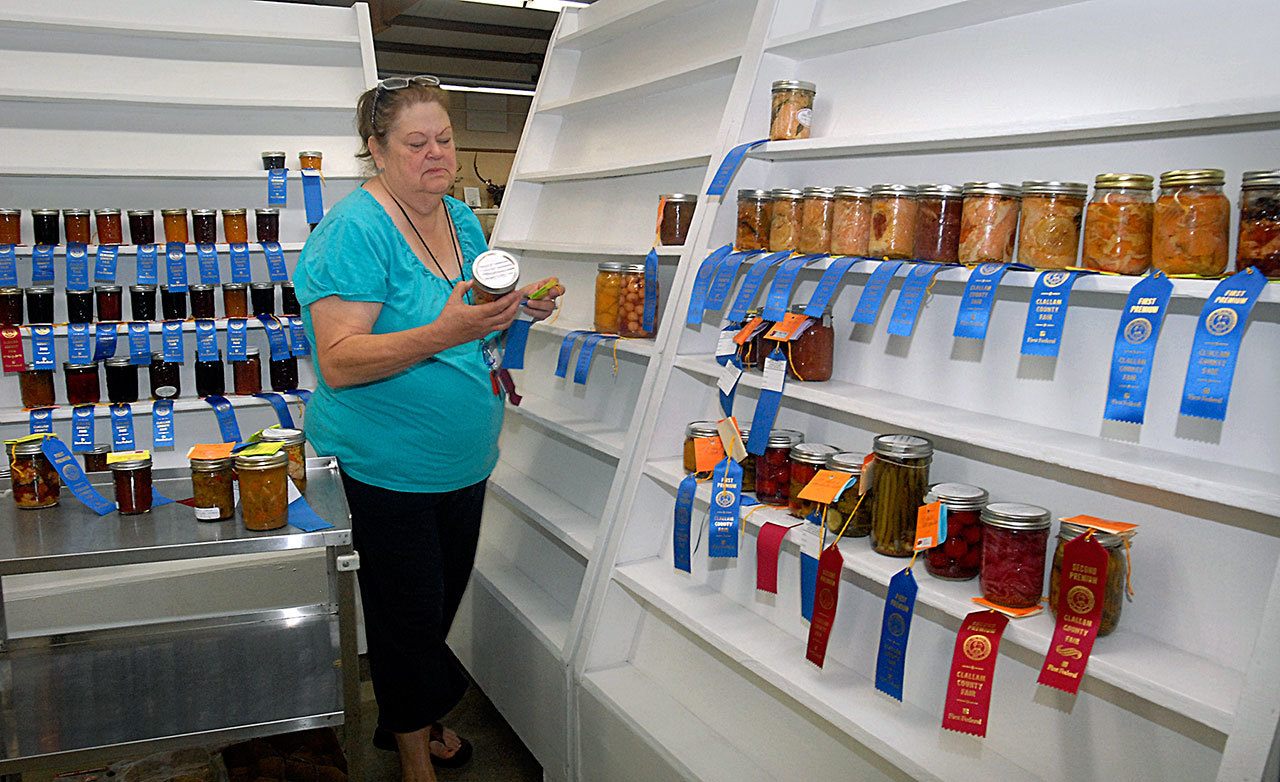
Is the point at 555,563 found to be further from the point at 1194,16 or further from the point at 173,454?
the point at 1194,16

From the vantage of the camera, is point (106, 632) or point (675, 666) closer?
point (106, 632)

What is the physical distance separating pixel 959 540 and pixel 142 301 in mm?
2905

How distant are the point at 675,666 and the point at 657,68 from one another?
1843 millimetres

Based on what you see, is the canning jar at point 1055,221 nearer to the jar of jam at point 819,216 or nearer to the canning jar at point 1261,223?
the canning jar at point 1261,223

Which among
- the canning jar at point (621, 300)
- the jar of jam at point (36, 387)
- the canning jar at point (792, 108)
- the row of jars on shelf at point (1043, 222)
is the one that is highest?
the canning jar at point (792, 108)

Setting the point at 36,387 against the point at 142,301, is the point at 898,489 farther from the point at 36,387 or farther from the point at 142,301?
the point at 36,387

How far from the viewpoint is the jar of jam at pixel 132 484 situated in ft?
6.16

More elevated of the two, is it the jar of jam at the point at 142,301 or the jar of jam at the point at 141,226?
the jar of jam at the point at 141,226

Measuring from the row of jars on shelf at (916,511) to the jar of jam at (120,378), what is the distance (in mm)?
2160

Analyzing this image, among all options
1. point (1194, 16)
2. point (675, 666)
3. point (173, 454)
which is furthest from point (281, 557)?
point (1194, 16)

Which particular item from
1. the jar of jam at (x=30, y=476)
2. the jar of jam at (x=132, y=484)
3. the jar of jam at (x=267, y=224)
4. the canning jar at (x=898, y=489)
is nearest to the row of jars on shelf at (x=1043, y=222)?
the canning jar at (x=898, y=489)

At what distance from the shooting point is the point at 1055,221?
1.62m

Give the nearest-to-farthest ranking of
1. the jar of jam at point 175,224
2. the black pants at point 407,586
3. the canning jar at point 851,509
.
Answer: the canning jar at point 851,509 → the black pants at point 407,586 → the jar of jam at point 175,224

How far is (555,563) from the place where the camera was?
3.22 meters
